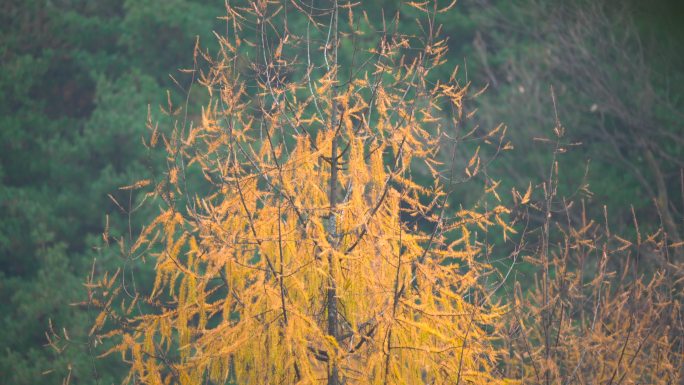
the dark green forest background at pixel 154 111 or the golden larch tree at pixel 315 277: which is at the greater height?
the golden larch tree at pixel 315 277

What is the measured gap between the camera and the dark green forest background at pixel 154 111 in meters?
13.2

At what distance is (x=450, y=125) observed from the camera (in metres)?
15.5

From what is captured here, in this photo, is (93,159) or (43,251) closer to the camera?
(43,251)

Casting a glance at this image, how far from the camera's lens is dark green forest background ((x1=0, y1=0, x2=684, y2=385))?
13180 millimetres

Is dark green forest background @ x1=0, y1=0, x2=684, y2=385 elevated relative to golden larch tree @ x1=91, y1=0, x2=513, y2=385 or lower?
lower

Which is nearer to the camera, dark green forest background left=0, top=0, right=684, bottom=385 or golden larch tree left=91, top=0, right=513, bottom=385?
golden larch tree left=91, top=0, right=513, bottom=385

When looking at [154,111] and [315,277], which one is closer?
[315,277]

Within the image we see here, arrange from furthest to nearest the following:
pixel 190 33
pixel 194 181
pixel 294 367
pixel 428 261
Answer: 1. pixel 190 33
2. pixel 194 181
3. pixel 428 261
4. pixel 294 367

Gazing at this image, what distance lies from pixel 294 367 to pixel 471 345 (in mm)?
841

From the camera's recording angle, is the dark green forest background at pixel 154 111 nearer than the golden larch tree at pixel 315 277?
No

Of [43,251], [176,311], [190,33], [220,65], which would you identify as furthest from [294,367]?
[190,33]

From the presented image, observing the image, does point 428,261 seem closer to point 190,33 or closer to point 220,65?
point 220,65

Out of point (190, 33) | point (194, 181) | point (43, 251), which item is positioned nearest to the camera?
point (43, 251)

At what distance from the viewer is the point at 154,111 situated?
14805 millimetres
